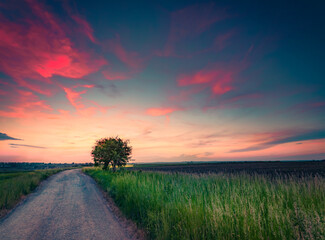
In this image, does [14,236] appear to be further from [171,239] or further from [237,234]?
[237,234]

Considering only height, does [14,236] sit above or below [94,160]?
below

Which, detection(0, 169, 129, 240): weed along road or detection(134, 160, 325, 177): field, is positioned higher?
detection(134, 160, 325, 177): field

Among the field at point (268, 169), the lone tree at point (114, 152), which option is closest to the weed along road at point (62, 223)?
the field at point (268, 169)

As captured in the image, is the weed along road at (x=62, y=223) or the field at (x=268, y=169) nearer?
the weed along road at (x=62, y=223)

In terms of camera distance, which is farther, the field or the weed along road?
the field

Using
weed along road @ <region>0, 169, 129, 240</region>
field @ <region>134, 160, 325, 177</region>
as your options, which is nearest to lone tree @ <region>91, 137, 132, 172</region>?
field @ <region>134, 160, 325, 177</region>

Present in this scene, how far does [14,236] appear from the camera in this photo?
6.55 meters

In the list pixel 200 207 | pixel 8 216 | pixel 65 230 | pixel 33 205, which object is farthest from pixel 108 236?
pixel 33 205

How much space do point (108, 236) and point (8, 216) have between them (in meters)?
6.74

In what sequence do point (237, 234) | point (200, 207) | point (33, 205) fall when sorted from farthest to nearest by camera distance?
point (33, 205), point (200, 207), point (237, 234)

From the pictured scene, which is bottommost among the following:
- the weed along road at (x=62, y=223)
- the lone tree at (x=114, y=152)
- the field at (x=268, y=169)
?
the weed along road at (x=62, y=223)

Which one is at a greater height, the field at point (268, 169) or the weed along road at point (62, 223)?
the field at point (268, 169)

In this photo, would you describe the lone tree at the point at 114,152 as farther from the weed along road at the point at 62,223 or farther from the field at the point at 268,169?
the weed along road at the point at 62,223

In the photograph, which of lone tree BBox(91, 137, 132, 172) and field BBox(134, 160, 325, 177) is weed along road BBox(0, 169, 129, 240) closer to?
field BBox(134, 160, 325, 177)
